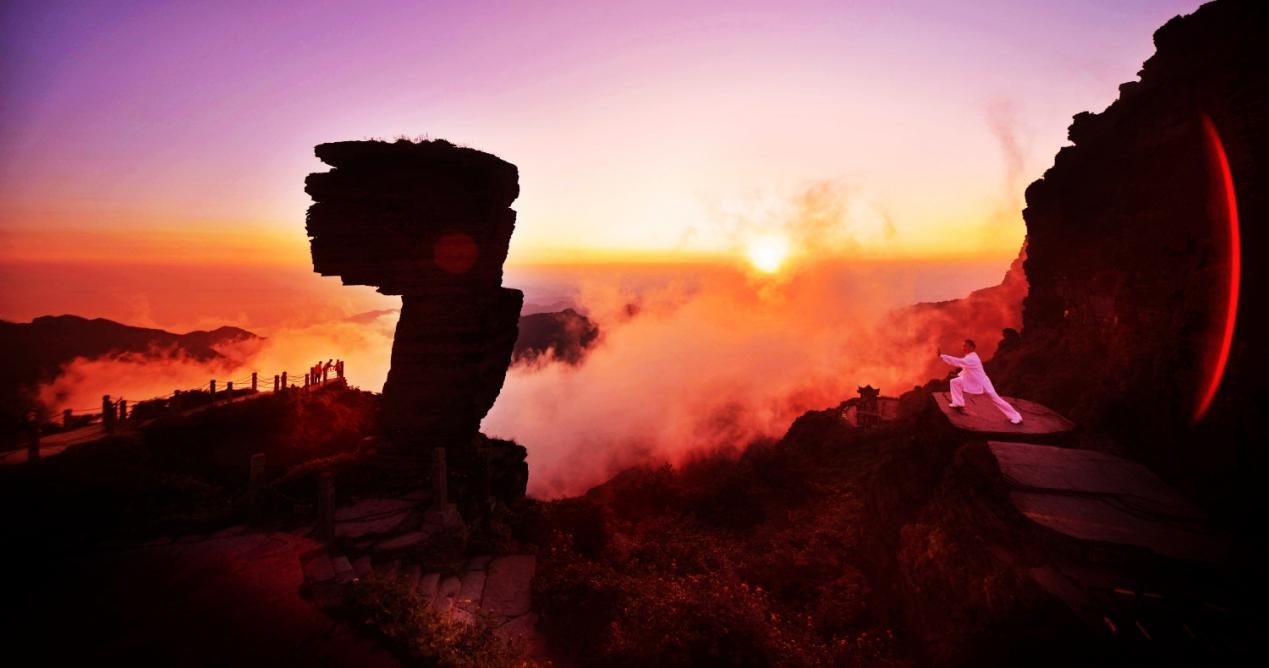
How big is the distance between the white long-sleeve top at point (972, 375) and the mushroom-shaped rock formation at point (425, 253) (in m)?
13.5

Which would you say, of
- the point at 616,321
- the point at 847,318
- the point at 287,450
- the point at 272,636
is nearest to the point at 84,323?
the point at 287,450

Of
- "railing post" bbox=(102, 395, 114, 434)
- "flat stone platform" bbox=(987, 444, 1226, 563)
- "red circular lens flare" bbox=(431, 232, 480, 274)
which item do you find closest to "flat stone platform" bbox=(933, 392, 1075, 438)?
"flat stone platform" bbox=(987, 444, 1226, 563)

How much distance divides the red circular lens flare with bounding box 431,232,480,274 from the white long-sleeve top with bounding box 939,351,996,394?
531 inches

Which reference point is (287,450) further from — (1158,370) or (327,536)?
(1158,370)

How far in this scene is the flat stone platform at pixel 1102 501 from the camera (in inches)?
272

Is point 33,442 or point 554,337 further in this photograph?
point 554,337

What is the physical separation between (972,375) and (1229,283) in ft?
14.2

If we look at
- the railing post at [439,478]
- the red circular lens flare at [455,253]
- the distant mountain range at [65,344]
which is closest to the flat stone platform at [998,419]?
the railing post at [439,478]

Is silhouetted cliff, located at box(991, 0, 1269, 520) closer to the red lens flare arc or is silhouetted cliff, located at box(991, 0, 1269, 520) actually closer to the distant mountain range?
the red lens flare arc

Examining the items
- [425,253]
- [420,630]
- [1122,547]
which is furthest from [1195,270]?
[425,253]

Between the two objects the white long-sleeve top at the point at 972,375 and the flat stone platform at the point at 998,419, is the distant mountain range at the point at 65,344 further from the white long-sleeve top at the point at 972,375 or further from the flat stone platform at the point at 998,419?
the white long-sleeve top at the point at 972,375

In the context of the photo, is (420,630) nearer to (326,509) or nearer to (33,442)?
(326,509)

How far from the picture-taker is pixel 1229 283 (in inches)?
325

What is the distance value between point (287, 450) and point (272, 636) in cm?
1637
